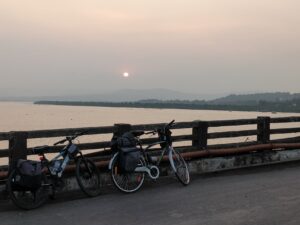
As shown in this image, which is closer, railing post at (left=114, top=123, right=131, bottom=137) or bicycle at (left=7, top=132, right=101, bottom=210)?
bicycle at (left=7, top=132, right=101, bottom=210)

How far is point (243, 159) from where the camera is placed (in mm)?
10727

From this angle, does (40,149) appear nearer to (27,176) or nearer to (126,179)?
(27,176)

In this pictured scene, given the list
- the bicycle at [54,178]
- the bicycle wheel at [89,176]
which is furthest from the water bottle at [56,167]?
the bicycle wheel at [89,176]

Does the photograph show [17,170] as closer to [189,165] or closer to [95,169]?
[95,169]

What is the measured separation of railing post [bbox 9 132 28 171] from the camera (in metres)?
7.34

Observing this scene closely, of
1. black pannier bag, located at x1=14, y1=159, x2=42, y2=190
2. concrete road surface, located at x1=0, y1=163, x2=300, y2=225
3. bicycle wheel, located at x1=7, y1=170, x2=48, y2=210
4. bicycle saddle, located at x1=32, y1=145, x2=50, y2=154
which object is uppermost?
Result: bicycle saddle, located at x1=32, y1=145, x2=50, y2=154

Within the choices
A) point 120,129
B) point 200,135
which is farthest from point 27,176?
point 200,135

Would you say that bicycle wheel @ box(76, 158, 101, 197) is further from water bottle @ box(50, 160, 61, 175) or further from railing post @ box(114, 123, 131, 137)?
railing post @ box(114, 123, 131, 137)

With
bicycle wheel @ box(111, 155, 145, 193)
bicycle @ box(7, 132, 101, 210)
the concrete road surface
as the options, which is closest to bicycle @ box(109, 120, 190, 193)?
bicycle wheel @ box(111, 155, 145, 193)

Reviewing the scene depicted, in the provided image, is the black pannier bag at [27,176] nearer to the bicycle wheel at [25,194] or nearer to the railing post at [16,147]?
the bicycle wheel at [25,194]

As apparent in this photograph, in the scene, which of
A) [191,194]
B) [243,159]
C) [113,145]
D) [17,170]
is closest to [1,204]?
[17,170]

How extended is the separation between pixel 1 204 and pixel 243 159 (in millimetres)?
5768

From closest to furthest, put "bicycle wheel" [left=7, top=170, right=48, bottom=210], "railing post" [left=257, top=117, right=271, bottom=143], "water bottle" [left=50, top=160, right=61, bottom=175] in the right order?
"bicycle wheel" [left=7, top=170, right=48, bottom=210] < "water bottle" [left=50, top=160, right=61, bottom=175] < "railing post" [left=257, top=117, right=271, bottom=143]

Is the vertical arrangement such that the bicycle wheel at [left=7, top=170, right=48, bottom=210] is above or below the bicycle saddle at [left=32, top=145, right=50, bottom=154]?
below
